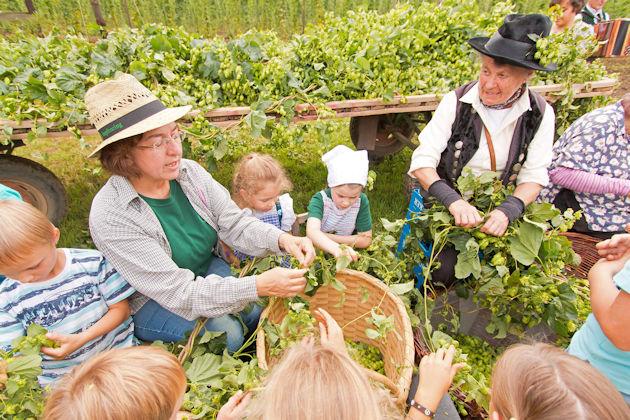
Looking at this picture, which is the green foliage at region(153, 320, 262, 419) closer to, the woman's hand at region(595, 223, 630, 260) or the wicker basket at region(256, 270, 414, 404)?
the wicker basket at region(256, 270, 414, 404)

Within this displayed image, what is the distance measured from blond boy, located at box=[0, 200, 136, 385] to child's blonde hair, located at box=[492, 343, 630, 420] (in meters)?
1.66

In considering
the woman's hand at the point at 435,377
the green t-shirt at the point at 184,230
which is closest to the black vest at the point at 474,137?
the woman's hand at the point at 435,377

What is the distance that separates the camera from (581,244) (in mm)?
2367

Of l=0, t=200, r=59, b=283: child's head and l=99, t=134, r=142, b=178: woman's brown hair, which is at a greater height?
l=99, t=134, r=142, b=178: woman's brown hair

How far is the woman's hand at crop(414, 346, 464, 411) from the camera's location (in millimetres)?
1253

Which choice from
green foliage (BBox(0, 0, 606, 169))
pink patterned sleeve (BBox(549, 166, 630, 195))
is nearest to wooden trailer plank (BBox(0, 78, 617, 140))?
green foliage (BBox(0, 0, 606, 169))

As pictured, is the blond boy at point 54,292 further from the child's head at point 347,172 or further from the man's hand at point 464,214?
the man's hand at point 464,214

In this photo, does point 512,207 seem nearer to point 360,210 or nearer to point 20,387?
point 360,210

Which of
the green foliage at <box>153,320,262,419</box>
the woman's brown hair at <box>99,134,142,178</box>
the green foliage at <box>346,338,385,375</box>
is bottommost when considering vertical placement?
the green foliage at <box>346,338,385,375</box>

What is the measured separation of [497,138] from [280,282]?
162 centimetres

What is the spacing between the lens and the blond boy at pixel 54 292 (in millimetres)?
1338

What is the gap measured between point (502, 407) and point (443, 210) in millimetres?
1254

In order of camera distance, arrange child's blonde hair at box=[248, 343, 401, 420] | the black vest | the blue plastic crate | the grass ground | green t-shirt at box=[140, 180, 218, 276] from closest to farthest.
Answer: child's blonde hair at box=[248, 343, 401, 420] → green t-shirt at box=[140, 180, 218, 276] → the black vest → the blue plastic crate → the grass ground

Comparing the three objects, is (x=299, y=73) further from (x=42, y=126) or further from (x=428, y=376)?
(x=428, y=376)
